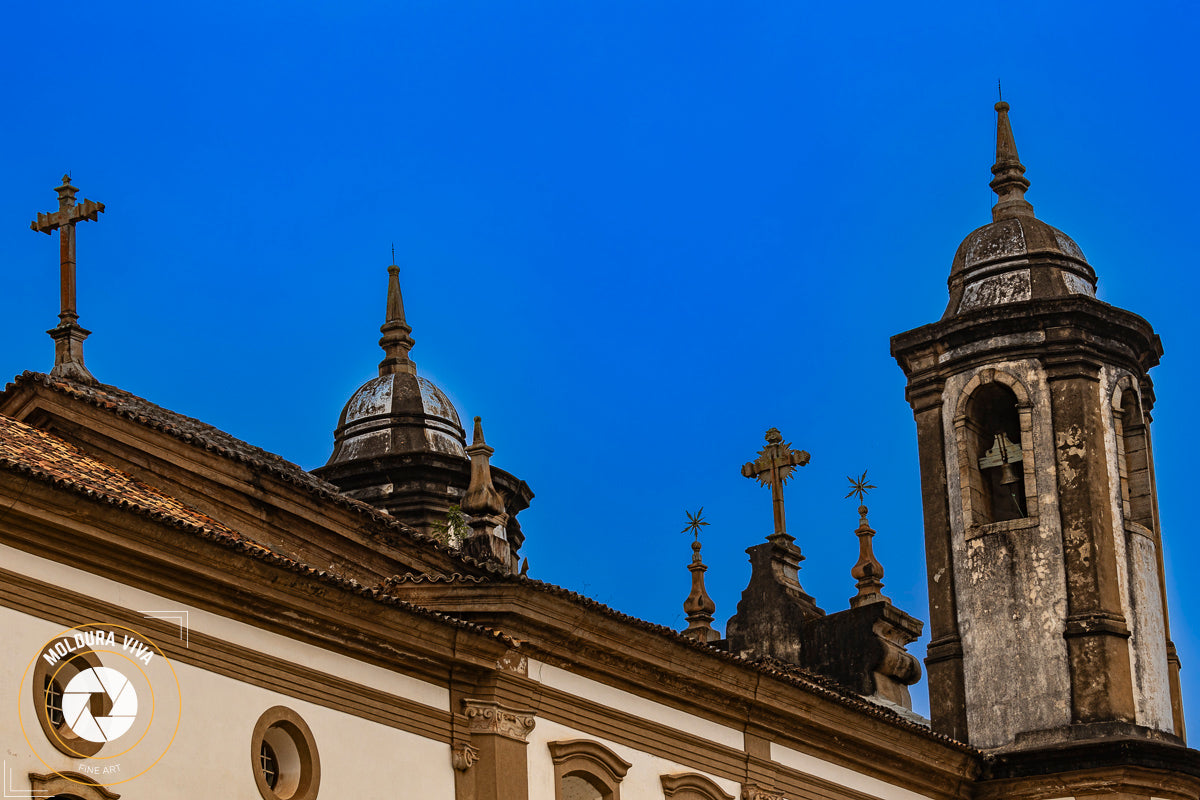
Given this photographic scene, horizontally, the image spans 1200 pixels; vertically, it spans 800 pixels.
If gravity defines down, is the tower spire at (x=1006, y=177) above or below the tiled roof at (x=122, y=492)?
above

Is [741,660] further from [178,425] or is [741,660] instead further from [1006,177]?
[1006,177]

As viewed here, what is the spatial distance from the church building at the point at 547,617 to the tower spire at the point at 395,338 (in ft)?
0.21

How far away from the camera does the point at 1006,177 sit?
29750mm

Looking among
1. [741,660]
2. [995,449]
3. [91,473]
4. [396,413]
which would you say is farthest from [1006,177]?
[91,473]

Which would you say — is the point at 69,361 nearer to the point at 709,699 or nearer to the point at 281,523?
the point at 281,523

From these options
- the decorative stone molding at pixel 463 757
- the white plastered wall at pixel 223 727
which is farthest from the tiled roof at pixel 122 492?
the decorative stone molding at pixel 463 757

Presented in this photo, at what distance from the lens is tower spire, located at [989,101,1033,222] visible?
29484mm

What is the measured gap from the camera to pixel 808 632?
2709 centimetres

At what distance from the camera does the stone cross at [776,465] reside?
27359 mm

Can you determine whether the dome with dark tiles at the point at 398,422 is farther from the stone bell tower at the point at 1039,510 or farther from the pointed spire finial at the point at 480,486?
the pointed spire finial at the point at 480,486

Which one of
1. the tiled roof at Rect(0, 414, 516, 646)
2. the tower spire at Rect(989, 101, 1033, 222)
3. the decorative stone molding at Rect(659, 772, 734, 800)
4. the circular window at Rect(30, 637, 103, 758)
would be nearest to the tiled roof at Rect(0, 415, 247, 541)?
the tiled roof at Rect(0, 414, 516, 646)

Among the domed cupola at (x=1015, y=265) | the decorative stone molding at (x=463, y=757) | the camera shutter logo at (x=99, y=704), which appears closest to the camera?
the camera shutter logo at (x=99, y=704)

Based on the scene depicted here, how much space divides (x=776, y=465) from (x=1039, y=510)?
3286 mm

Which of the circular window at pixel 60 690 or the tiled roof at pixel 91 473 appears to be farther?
the tiled roof at pixel 91 473
